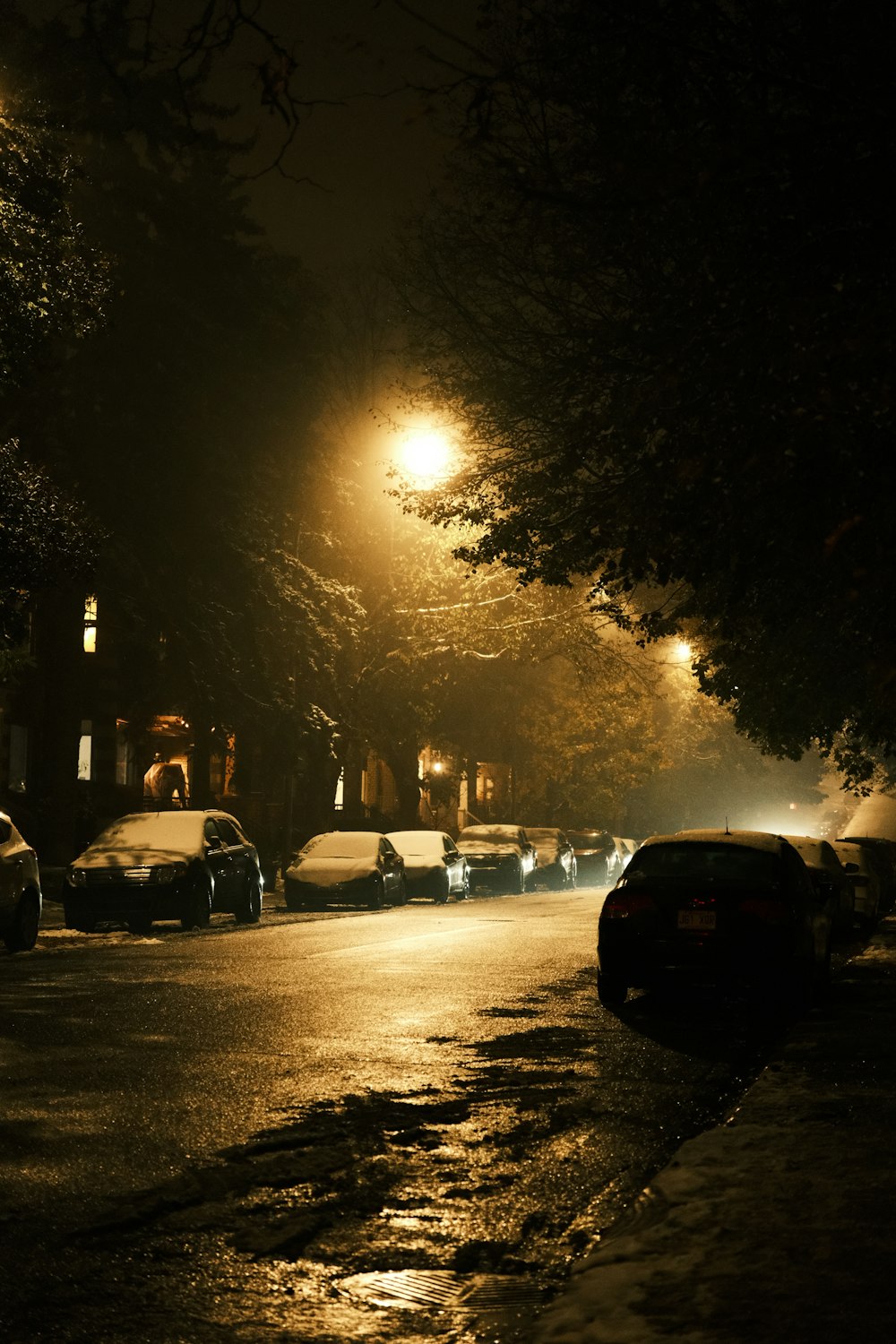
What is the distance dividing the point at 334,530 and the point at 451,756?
19.9 meters

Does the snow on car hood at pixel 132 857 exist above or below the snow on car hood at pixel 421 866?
above

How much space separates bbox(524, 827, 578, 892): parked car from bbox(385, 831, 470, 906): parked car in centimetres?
1135

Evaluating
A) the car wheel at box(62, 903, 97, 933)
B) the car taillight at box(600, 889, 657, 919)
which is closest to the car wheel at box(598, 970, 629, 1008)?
the car taillight at box(600, 889, 657, 919)

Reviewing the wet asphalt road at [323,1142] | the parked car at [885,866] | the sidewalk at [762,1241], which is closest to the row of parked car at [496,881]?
the parked car at [885,866]

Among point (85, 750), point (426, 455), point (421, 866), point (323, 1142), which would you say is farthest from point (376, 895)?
point (323, 1142)

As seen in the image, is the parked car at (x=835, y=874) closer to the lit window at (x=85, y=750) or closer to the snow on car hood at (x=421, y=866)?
the snow on car hood at (x=421, y=866)

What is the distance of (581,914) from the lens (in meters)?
31.2

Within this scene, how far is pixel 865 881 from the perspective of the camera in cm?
2577

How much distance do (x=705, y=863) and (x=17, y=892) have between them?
29.2 ft

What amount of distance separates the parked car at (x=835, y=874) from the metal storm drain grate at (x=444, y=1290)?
16.3 m

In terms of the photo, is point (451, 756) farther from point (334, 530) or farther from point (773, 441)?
point (773, 441)

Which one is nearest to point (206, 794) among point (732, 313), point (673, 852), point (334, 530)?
point (334, 530)

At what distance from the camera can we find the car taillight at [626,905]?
45.1 feet

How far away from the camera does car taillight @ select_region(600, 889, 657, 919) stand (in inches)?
541
